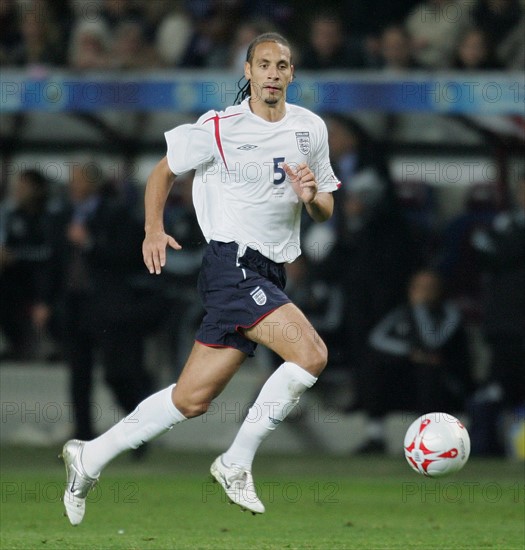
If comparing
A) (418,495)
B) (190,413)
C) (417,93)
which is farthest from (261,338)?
(417,93)

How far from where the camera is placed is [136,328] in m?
10.5

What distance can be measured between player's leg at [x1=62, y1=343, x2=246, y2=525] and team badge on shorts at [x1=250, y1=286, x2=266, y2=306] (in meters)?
0.26

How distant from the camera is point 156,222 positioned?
6078 millimetres

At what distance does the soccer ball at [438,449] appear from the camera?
6.44 meters

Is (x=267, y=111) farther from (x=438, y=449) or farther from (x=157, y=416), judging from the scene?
(x=438, y=449)

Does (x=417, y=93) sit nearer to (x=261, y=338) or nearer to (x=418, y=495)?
(x=418, y=495)

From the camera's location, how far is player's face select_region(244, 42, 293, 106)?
611cm

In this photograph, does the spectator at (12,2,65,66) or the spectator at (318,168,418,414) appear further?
the spectator at (12,2,65,66)

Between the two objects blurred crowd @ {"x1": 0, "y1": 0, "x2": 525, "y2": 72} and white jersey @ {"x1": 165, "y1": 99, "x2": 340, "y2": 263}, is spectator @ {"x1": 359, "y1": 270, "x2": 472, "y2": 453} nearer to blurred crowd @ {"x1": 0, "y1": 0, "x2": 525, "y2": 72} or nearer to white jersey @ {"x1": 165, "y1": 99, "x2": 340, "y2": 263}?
blurred crowd @ {"x1": 0, "y1": 0, "x2": 525, "y2": 72}

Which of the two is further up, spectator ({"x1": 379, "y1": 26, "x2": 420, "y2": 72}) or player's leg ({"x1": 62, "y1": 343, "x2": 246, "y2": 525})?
spectator ({"x1": 379, "y1": 26, "x2": 420, "y2": 72})

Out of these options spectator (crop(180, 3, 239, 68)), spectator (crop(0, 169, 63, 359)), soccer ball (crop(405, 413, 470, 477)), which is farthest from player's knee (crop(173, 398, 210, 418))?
spectator (crop(180, 3, 239, 68))

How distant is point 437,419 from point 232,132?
1.78 meters

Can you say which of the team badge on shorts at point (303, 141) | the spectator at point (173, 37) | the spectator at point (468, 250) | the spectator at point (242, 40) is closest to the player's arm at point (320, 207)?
the team badge on shorts at point (303, 141)

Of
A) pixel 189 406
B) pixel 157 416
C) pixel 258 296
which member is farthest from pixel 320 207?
pixel 157 416
